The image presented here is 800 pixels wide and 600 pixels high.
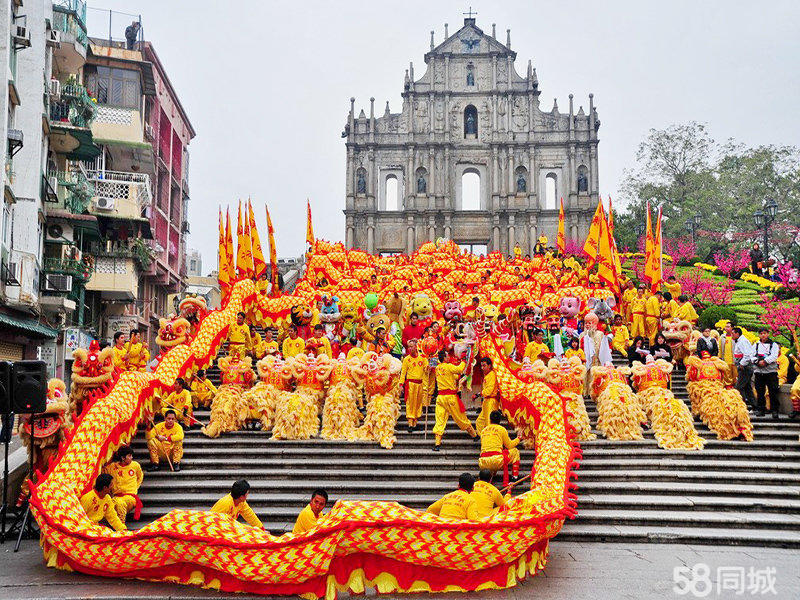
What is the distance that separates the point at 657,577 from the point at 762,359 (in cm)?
604

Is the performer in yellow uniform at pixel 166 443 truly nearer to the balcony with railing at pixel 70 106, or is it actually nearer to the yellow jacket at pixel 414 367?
the yellow jacket at pixel 414 367

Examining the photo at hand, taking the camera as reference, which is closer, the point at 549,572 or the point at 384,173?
the point at 549,572

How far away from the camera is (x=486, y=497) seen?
7125 millimetres

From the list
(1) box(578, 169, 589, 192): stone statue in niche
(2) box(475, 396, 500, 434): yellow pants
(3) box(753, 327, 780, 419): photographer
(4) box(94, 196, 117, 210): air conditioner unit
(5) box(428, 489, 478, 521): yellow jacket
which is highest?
(1) box(578, 169, 589, 192): stone statue in niche

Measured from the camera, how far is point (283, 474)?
10.0m

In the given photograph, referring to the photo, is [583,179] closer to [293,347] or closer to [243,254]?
[243,254]

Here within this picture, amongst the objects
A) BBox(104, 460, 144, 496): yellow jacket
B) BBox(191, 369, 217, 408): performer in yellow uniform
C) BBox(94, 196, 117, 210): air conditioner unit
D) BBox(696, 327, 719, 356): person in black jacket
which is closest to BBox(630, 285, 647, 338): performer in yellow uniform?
BBox(696, 327, 719, 356): person in black jacket

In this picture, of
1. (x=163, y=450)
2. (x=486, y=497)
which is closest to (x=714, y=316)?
(x=486, y=497)

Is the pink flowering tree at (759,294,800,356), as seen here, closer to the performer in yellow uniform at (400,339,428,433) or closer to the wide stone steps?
the wide stone steps

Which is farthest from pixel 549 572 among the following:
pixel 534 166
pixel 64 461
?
pixel 534 166

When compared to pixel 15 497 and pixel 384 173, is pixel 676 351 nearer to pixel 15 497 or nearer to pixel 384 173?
pixel 15 497

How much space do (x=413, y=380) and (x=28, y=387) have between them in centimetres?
548

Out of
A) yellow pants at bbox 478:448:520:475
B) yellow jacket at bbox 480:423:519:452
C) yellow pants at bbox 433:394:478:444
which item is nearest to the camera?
yellow pants at bbox 478:448:520:475

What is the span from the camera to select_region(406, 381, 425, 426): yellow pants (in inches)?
448
